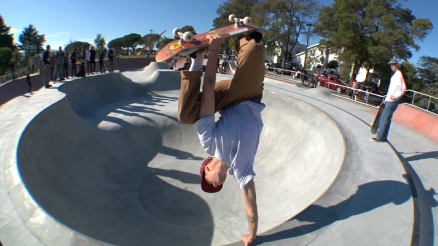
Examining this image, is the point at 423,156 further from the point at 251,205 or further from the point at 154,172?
the point at 154,172

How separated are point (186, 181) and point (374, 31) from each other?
→ 26.6 meters

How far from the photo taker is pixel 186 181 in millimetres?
7773

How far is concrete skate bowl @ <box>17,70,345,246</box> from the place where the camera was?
4.87m

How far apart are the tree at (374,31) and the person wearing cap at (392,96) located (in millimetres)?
22653

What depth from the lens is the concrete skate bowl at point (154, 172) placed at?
16.0ft

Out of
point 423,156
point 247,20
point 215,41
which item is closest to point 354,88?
point 423,156

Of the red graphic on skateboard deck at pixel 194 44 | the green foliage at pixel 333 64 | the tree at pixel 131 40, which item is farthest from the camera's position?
the tree at pixel 131 40

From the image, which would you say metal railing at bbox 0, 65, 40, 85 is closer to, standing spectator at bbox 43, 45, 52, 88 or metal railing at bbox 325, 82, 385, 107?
standing spectator at bbox 43, 45, 52, 88

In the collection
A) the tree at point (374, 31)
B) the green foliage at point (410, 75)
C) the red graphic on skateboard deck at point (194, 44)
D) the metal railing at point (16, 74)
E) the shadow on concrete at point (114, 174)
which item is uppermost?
the tree at point (374, 31)

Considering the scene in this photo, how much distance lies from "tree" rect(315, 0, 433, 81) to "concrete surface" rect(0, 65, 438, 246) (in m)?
17.1

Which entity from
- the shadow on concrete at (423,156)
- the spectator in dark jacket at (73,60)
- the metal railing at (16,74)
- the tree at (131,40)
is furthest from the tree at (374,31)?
the tree at (131,40)

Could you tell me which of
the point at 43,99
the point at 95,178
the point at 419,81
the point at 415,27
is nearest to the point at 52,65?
the point at 43,99

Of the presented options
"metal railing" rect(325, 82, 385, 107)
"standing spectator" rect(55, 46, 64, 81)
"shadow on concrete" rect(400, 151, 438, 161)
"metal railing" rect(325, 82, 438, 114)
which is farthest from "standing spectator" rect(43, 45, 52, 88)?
"metal railing" rect(325, 82, 385, 107)

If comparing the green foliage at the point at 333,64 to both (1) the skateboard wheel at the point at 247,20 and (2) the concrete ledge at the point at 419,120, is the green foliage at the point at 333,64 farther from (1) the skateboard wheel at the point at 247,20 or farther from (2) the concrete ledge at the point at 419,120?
(1) the skateboard wheel at the point at 247,20
